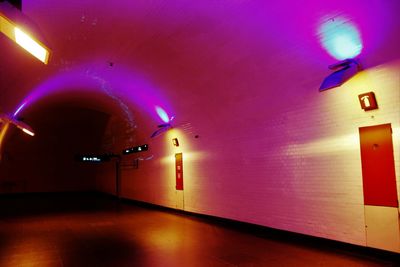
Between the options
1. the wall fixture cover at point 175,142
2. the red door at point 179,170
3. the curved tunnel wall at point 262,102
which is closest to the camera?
the curved tunnel wall at point 262,102

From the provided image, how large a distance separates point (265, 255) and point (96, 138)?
56.2 feet

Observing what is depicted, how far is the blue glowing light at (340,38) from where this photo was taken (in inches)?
190

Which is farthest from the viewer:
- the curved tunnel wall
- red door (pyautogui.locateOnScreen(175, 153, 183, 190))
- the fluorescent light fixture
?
red door (pyautogui.locateOnScreen(175, 153, 183, 190))

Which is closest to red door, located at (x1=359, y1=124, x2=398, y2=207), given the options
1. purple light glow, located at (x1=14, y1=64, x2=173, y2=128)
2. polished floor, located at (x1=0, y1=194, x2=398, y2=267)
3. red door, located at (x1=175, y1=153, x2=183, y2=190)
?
polished floor, located at (x1=0, y1=194, x2=398, y2=267)

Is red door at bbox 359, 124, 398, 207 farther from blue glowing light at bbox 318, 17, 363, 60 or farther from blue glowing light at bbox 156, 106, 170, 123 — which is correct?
blue glowing light at bbox 156, 106, 170, 123

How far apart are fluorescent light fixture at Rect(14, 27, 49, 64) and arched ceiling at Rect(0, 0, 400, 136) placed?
3.17 m

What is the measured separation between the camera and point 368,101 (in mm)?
4984

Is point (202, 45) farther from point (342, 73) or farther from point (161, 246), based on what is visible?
point (161, 246)

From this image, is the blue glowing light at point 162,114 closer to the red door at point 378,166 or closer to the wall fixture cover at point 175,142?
the wall fixture cover at point 175,142

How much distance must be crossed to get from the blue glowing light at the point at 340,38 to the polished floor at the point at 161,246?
9.81 ft

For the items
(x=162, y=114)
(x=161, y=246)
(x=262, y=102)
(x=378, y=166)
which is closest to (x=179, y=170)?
(x=162, y=114)

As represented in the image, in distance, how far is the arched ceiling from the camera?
16.1 ft

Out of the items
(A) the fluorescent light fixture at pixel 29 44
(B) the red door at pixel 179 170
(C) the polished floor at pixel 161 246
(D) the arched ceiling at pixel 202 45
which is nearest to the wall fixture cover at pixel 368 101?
(D) the arched ceiling at pixel 202 45

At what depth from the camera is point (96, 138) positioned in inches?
817
